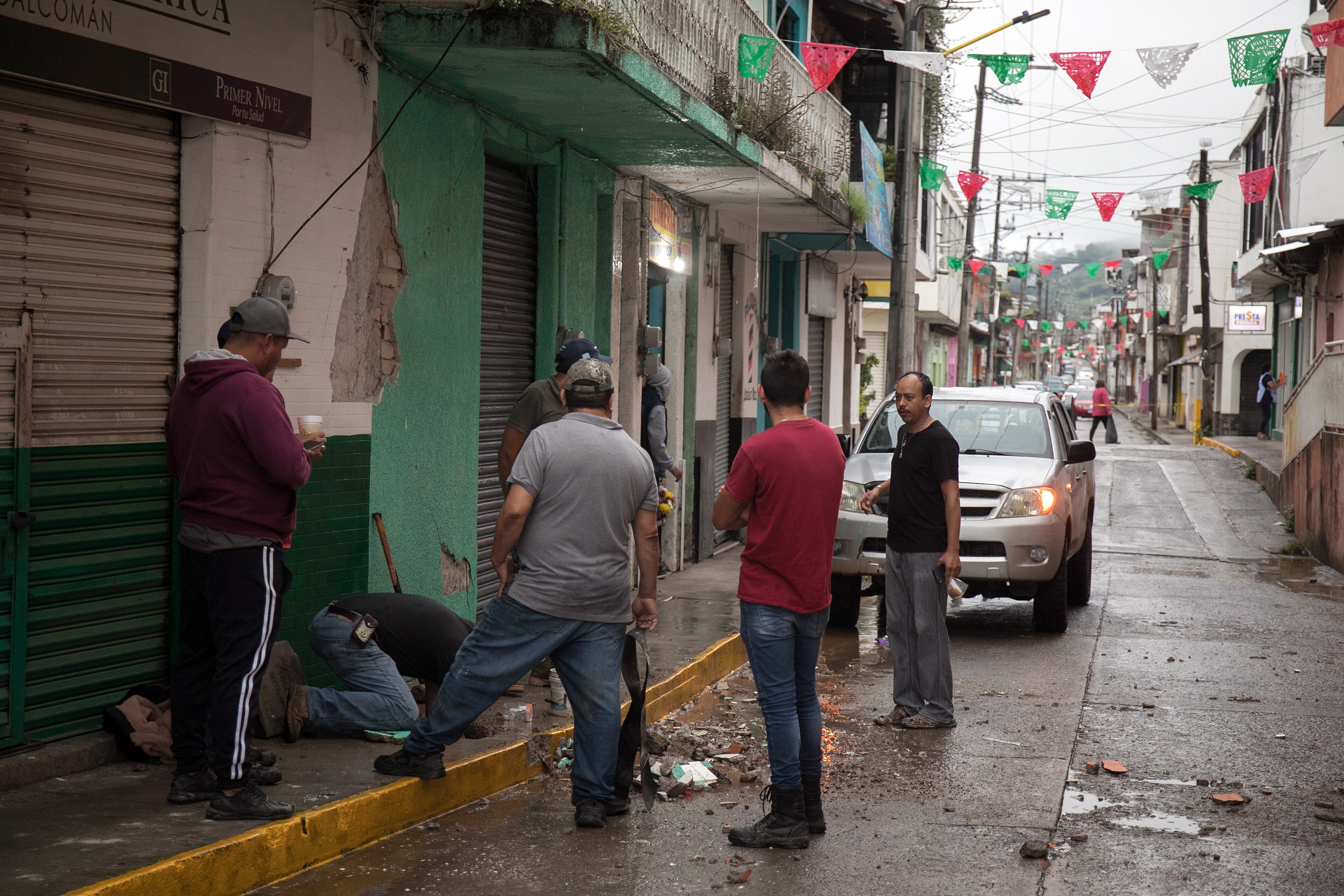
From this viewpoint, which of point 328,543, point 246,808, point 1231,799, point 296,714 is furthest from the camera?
point 328,543

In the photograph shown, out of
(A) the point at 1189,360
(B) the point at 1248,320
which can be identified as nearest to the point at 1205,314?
(B) the point at 1248,320

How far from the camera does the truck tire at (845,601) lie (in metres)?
9.82

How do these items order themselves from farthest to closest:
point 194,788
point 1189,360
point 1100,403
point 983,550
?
1. point 1189,360
2. point 1100,403
3. point 983,550
4. point 194,788

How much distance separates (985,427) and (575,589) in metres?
6.54

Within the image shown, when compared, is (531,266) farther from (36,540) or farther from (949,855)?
(949,855)

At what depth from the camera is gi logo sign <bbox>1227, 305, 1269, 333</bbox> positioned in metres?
37.2

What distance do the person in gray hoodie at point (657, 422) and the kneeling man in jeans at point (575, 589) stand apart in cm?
418

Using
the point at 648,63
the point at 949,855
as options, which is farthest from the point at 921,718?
the point at 648,63

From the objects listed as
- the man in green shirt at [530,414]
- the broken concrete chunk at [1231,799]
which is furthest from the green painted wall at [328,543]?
the broken concrete chunk at [1231,799]

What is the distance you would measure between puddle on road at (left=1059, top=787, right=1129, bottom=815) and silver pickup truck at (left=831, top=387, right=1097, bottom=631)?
10.7 feet

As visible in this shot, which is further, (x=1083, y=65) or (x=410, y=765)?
(x=1083, y=65)

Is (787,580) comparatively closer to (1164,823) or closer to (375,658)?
(1164,823)

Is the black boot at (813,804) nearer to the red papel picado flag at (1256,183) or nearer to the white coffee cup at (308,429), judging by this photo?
the white coffee cup at (308,429)

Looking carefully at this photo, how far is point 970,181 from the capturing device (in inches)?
827
